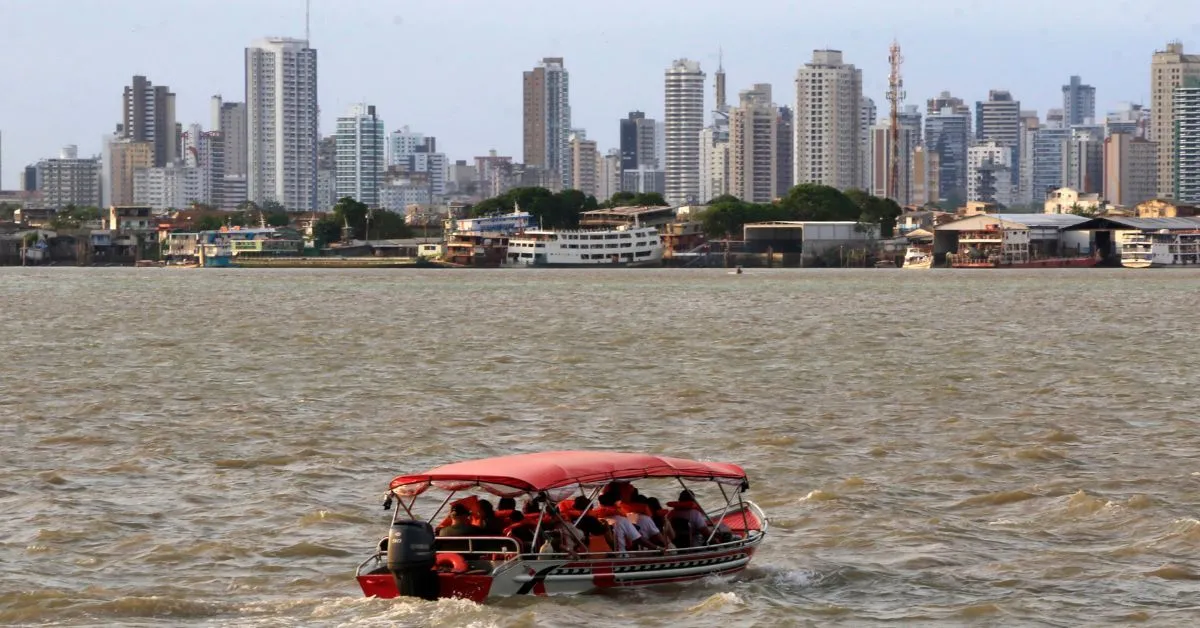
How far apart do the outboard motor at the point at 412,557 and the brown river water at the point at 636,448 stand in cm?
21

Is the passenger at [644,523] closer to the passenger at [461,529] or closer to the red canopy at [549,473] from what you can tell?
the red canopy at [549,473]

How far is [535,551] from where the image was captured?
71.3ft

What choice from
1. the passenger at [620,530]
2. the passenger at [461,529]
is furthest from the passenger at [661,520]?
the passenger at [461,529]

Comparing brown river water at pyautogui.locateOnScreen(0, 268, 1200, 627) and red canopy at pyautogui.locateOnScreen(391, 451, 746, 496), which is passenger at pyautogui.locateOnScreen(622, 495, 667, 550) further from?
brown river water at pyautogui.locateOnScreen(0, 268, 1200, 627)

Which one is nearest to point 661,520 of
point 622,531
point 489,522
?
point 622,531

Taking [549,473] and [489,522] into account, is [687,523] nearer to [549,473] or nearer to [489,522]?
[549,473]

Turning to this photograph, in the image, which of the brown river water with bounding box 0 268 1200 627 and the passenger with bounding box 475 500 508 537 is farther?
the brown river water with bounding box 0 268 1200 627

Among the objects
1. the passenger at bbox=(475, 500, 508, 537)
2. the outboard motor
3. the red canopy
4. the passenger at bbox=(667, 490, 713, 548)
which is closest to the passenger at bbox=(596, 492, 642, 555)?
the red canopy

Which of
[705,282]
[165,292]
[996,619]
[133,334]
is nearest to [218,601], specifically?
[996,619]

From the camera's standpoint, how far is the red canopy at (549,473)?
2158cm

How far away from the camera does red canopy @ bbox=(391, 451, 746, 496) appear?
21.6 m

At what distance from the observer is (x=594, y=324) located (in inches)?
3342

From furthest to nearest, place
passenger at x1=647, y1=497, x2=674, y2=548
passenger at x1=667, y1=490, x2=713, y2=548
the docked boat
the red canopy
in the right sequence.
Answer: passenger at x1=667, y1=490, x2=713, y2=548
passenger at x1=647, y1=497, x2=674, y2=548
the red canopy
the docked boat

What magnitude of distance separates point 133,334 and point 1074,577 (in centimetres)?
5761
